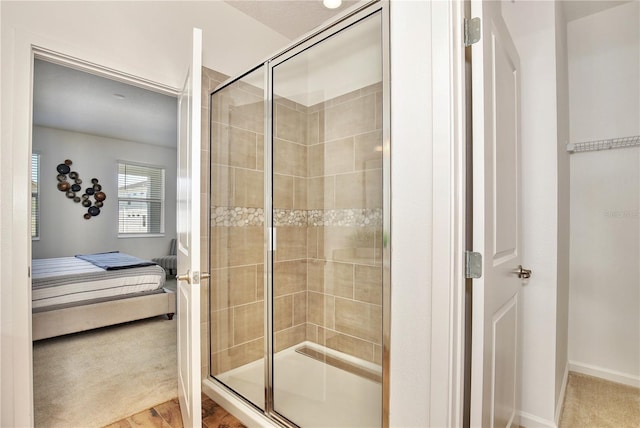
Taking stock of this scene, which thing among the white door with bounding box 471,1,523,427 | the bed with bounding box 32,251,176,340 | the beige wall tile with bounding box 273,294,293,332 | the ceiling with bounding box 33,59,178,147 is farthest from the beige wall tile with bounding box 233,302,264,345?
the ceiling with bounding box 33,59,178,147

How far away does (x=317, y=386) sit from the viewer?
1.96m

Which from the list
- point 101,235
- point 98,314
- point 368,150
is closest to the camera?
point 368,150

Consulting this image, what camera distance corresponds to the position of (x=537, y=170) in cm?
180

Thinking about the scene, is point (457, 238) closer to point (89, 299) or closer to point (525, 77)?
point (525, 77)

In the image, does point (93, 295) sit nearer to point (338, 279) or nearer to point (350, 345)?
point (338, 279)

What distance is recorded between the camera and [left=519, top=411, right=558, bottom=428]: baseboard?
1.76m

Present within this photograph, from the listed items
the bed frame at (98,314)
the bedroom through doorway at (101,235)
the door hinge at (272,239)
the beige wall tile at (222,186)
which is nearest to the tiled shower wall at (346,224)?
the door hinge at (272,239)

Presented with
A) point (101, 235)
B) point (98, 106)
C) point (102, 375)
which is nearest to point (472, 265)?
point (102, 375)

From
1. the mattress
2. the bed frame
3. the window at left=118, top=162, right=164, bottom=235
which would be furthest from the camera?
the window at left=118, top=162, right=164, bottom=235

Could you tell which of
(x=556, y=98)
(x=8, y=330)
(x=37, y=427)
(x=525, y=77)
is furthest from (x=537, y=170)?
(x=37, y=427)

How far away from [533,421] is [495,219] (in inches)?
51.3

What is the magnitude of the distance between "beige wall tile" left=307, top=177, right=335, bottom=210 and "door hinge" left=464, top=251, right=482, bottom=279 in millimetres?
1054

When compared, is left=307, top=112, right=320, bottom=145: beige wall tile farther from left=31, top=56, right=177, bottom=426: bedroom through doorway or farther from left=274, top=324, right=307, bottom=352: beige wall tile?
left=274, top=324, right=307, bottom=352: beige wall tile

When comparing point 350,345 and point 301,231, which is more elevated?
point 301,231
